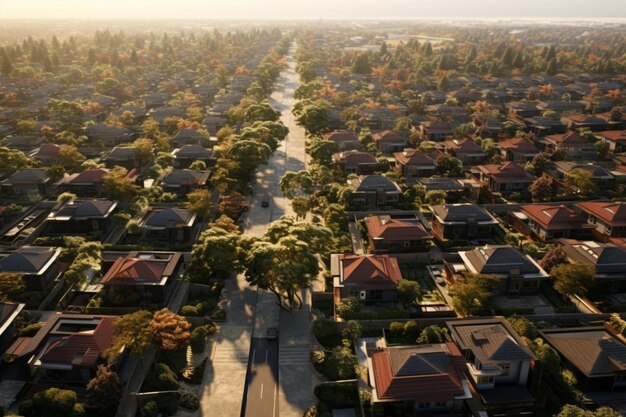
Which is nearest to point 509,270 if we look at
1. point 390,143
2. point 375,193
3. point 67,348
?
point 375,193

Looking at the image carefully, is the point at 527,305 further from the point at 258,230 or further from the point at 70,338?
the point at 70,338

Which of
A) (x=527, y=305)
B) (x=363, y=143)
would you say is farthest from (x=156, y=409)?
(x=363, y=143)

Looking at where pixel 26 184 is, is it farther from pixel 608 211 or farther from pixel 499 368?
pixel 608 211

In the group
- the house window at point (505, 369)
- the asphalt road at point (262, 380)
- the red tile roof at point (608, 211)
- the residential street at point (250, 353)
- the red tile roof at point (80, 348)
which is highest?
the red tile roof at point (80, 348)

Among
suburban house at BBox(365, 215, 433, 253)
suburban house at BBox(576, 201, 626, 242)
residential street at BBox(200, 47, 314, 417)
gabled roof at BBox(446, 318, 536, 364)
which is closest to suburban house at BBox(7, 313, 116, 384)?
residential street at BBox(200, 47, 314, 417)

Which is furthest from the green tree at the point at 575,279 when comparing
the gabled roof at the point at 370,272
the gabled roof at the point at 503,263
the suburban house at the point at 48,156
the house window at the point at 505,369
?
the suburban house at the point at 48,156

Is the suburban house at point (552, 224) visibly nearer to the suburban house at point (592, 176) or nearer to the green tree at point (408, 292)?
the suburban house at point (592, 176)
